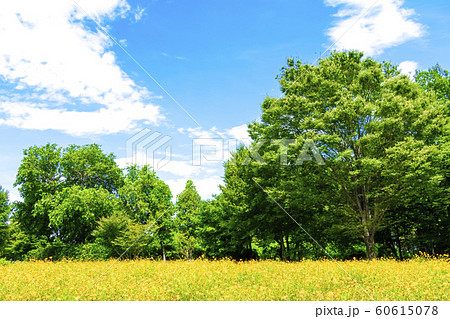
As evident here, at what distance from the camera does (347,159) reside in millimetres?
17219

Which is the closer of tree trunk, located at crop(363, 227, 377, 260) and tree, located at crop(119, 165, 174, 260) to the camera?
tree trunk, located at crop(363, 227, 377, 260)

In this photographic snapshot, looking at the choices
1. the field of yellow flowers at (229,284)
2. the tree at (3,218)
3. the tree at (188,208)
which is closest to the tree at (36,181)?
the tree at (3,218)

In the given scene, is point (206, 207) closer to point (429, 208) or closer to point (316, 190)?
point (316, 190)

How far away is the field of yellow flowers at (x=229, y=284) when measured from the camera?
712 cm

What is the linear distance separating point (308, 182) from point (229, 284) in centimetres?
1099

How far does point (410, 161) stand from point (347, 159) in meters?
3.15

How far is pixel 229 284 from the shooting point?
27.4 ft

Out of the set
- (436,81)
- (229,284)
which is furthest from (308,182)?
(436,81)

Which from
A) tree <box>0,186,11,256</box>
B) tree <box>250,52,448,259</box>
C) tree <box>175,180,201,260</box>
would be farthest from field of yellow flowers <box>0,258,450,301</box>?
tree <box>0,186,11,256</box>

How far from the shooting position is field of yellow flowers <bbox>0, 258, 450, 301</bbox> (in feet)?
23.4

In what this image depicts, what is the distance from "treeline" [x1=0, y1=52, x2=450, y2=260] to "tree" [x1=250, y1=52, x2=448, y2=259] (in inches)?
3.0

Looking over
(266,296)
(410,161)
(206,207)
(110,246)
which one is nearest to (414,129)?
(410,161)

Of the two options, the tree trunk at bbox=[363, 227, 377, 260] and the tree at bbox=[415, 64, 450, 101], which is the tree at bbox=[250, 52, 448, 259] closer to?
the tree trunk at bbox=[363, 227, 377, 260]

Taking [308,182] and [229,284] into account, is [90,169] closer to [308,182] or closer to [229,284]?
[308,182]
